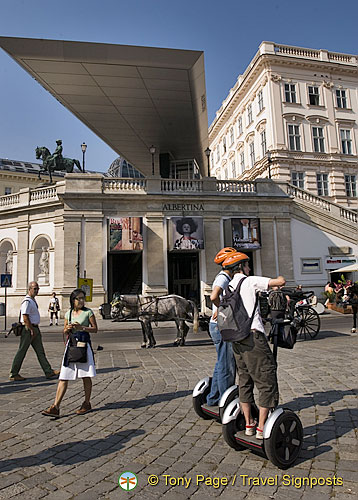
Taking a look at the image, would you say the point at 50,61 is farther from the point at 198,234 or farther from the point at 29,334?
the point at 29,334

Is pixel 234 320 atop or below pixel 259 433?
atop

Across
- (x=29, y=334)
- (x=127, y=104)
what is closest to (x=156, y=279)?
(x=127, y=104)

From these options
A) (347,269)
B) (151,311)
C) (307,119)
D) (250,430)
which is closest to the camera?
(250,430)

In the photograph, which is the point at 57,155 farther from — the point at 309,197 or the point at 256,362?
the point at 256,362

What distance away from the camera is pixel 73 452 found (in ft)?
12.8

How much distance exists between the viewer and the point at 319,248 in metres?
26.2

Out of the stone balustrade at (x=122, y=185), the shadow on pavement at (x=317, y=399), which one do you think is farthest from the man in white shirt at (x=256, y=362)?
the stone balustrade at (x=122, y=185)

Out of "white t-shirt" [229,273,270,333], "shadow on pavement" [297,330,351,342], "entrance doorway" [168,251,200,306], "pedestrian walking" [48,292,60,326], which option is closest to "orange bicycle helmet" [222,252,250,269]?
"white t-shirt" [229,273,270,333]

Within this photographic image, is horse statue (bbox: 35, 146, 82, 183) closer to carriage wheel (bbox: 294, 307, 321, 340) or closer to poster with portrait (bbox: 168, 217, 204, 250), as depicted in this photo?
poster with portrait (bbox: 168, 217, 204, 250)

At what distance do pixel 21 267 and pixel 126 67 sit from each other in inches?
634

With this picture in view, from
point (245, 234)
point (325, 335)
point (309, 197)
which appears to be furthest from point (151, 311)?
point (309, 197)

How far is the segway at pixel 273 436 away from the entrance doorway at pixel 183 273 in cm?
2203

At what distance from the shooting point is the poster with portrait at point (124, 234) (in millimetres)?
23922

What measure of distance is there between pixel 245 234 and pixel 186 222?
13.9 feet
